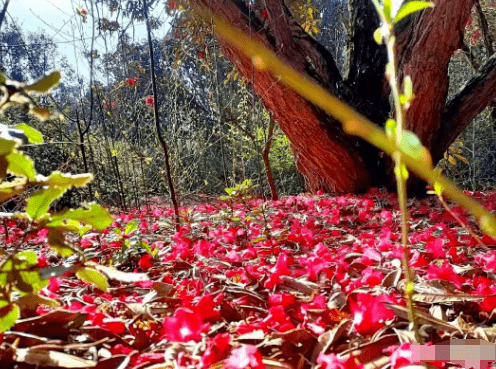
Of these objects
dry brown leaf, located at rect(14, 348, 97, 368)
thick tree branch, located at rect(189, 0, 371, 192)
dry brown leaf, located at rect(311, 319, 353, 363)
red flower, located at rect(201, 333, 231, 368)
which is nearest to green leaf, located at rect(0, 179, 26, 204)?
dry brown leaf, located at rect(14, 348, 97, 368)

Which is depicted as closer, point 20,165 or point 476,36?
point 20,165

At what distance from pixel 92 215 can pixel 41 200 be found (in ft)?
0.25

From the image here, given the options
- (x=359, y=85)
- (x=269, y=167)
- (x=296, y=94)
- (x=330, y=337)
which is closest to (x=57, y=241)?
(x=330, y=337)

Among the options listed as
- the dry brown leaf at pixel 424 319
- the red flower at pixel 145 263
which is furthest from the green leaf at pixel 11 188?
the red flower at pixel 145 263

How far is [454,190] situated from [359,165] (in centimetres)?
383

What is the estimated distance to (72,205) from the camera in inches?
225

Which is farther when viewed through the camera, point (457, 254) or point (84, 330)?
point (457, 254)

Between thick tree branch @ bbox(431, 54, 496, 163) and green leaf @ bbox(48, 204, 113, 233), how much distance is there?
3.48m

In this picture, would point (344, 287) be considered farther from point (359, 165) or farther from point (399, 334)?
point (359, 165)

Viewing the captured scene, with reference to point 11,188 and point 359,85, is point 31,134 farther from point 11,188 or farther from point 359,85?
point 359,85

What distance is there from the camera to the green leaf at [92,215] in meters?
0.70

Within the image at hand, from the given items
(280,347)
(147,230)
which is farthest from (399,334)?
(147,230)

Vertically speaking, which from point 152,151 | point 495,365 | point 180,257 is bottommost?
point 495,365

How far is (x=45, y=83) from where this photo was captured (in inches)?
22.2
